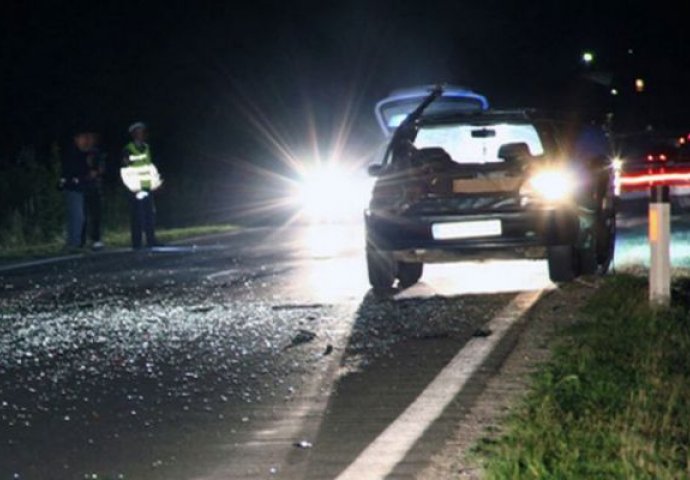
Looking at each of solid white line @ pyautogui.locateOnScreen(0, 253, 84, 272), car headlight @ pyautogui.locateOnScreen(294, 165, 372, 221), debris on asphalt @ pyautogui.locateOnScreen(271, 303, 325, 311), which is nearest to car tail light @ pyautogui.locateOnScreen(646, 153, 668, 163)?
car headlight @ pyautogui.locateOnScreen(294, 165, 372, 221)

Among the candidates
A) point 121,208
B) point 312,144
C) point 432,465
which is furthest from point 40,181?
point 312,144

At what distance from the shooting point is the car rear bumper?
13172 mm

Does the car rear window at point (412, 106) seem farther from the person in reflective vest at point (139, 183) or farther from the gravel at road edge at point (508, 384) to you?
the gravel at road edge at point (508, 384)

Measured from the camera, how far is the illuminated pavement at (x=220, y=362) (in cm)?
672

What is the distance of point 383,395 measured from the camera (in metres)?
8.07

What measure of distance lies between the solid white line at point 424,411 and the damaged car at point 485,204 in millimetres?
2154

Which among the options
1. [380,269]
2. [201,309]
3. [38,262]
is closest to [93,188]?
[38,262]

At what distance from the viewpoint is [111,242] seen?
22.7 meters

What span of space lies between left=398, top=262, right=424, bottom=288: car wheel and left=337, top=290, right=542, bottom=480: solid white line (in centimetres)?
316

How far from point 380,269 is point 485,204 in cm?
121

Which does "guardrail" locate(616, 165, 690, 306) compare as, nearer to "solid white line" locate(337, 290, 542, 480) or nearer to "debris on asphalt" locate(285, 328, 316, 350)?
"solid white line" locate(337, 290, 542, 480)

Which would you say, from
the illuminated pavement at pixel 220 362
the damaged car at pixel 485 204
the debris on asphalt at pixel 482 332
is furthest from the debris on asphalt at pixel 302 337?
the damaged car at pixel 485 204

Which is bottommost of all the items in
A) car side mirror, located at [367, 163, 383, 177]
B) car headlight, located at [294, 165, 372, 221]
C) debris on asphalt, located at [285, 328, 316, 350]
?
car headlight, located at [294, 165, 372, 221]

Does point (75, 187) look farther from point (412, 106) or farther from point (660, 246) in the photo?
point (660, 246)
